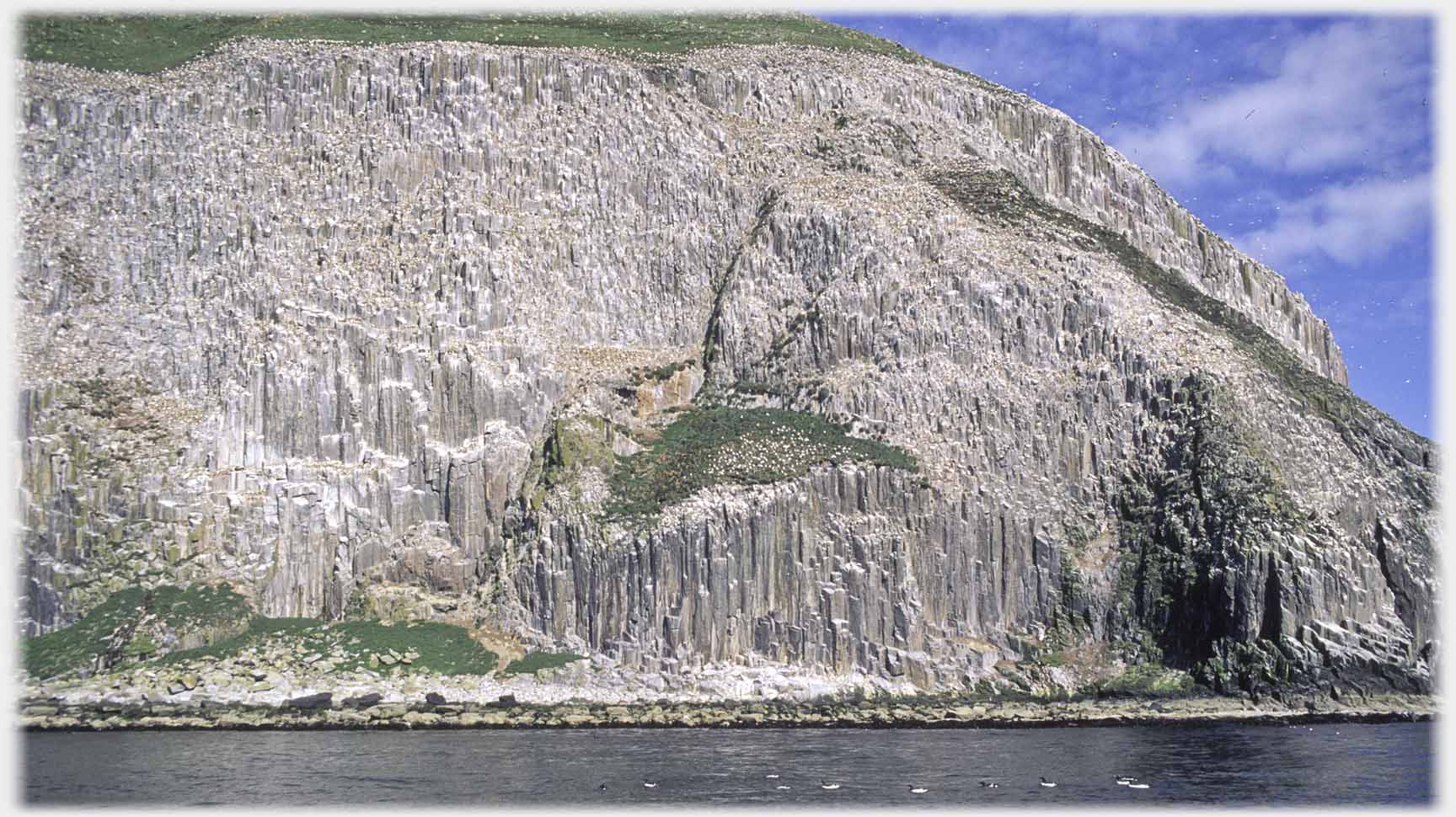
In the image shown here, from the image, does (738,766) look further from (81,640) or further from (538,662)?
(81,640)

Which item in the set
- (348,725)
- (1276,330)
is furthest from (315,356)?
(1276,330)

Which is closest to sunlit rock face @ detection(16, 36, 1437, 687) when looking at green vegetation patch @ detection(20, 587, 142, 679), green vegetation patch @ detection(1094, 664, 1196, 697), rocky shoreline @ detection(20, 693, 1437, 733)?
green vegetation patch @ detection(1094, 664, 1196, 697)

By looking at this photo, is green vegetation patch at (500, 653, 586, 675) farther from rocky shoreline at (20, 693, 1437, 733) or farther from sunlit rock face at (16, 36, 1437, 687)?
rocky shoreline at (20, 693, 1437, 733)

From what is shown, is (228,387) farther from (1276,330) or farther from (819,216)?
(1276,330)

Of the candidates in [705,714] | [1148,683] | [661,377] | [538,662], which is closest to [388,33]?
[661,377]

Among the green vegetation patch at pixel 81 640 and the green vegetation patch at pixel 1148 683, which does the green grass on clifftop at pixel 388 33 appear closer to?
the green vegetation patch at pixel 81 640

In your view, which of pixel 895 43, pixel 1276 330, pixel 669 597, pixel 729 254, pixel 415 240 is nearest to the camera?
pixel 669 597
